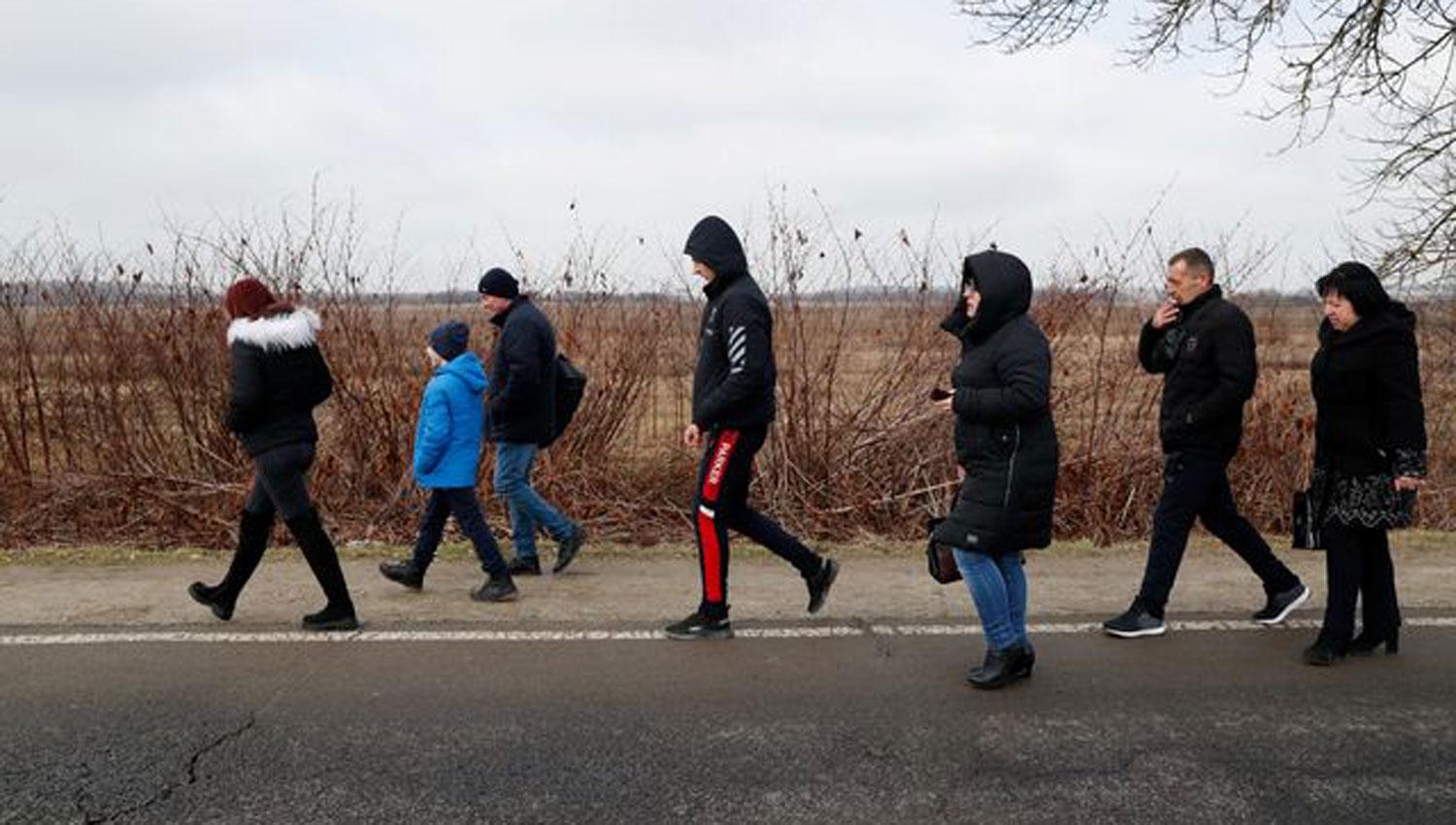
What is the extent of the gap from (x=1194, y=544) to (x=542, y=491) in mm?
4470

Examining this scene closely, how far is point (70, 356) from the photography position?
869cm

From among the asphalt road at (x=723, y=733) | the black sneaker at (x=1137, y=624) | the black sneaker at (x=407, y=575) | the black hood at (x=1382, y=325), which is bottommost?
the asphalt road at (x=723, y=733)

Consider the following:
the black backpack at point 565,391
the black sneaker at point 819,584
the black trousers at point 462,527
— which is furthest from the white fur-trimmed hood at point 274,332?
the black sneaker at point 819,584

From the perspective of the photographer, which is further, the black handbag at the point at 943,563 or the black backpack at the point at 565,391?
the black backpack at the point at 565,391

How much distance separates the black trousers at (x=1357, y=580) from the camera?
5125mm

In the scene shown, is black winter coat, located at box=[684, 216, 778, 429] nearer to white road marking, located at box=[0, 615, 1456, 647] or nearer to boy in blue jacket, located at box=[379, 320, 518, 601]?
white road marking, located at box=[0, 615, 1456, 647]

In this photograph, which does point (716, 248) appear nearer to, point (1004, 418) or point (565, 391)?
point (1004, 418)

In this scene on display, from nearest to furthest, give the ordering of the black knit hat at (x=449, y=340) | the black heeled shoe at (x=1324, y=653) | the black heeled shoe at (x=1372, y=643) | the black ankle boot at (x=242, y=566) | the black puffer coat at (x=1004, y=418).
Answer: the black puffer coat at (x=1004, y=418) → the black heeled shoe at (x=1324, y=653) → the black heeled shoe at (x=1372, y=643) → the black ankle boot at (x=242, y=566) → the black knit hat at (x=449, y=340)

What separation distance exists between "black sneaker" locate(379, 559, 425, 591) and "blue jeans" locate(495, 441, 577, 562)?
2.03ft

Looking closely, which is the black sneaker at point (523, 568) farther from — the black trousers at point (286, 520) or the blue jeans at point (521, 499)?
the black trousers at point (286, 520)

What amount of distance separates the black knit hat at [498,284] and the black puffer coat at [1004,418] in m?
2.86

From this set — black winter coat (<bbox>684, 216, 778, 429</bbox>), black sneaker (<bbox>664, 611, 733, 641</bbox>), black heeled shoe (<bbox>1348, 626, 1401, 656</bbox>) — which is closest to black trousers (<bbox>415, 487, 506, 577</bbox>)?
black sneaker (<bbox>664, 611, 733, 641</bbox>)

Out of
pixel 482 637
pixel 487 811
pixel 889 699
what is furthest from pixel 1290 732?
pixel 482 637

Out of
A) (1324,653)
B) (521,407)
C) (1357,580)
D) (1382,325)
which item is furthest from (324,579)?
(1382,325)
